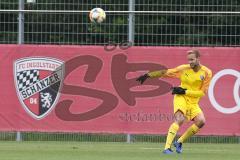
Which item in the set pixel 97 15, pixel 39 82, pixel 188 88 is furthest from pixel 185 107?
pixel 39 82

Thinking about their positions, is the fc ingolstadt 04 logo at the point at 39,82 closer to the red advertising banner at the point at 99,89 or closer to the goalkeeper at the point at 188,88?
the red advertising banner at the point at 99,89

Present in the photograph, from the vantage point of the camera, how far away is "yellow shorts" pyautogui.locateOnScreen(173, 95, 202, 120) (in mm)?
13640

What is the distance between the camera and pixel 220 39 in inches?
700

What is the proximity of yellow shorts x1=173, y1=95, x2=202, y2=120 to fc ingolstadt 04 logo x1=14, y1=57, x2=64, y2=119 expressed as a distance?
14.2 ft

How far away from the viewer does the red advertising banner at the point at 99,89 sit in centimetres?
1700

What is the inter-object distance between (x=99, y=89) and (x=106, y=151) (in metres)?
3.28

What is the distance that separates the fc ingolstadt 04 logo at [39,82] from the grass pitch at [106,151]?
3.43ft

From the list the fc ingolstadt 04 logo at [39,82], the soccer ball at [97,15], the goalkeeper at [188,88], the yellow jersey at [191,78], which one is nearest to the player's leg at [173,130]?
the goalkeeper at [188,88]

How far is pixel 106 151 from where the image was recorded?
557 inches

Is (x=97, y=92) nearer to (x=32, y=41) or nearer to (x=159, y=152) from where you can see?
(x=32, y=41)

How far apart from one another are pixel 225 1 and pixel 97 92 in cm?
384

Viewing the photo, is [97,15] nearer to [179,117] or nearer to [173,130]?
[179,117]

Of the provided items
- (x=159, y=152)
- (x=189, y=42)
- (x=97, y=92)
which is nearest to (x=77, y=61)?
(x=97, y=92)

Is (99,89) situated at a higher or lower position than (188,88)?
lower
